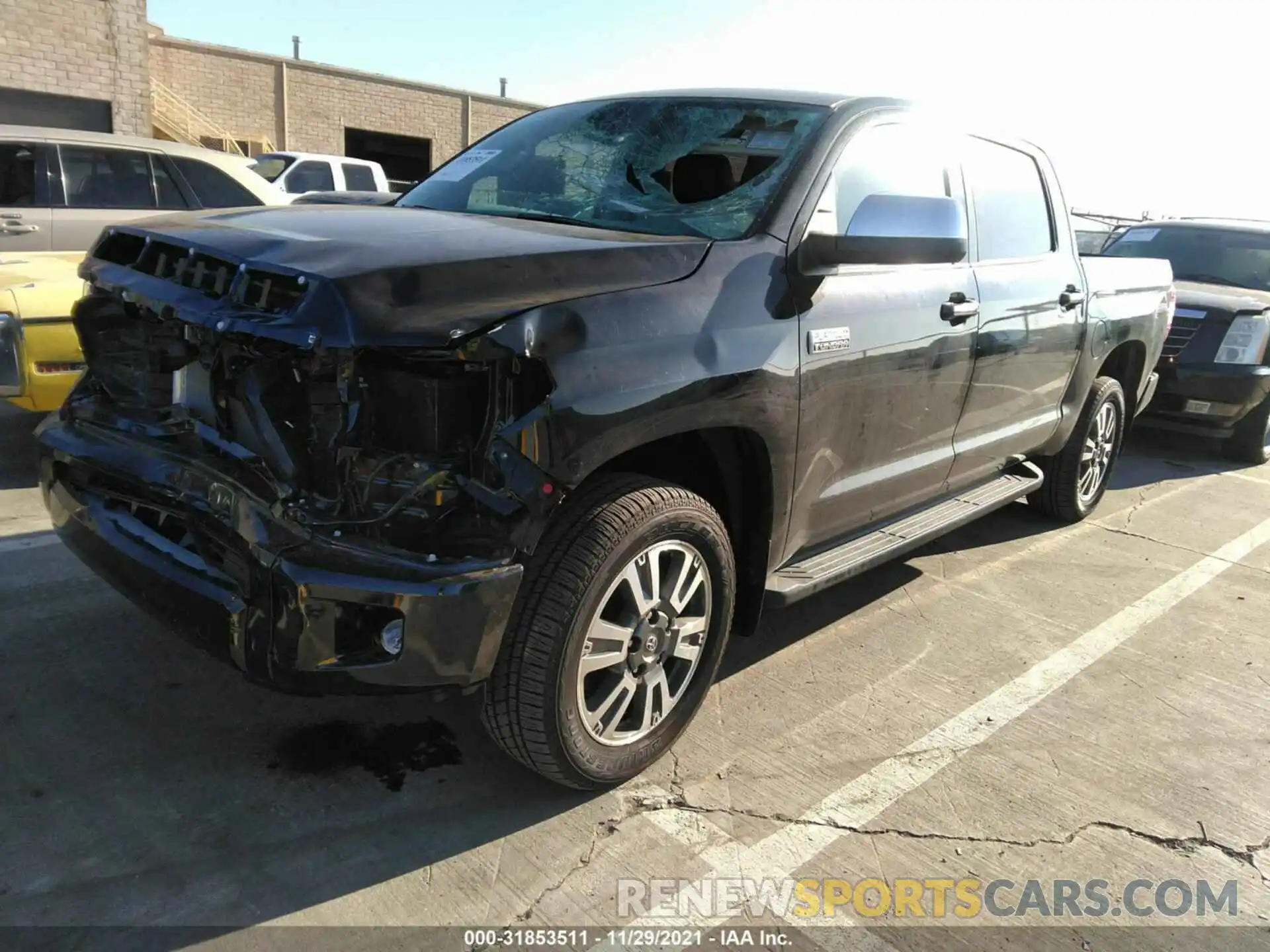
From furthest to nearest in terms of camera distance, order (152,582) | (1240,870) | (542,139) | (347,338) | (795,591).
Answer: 1. (542,139)
2. (795,591)
3. (1240,870)
4. (152,582)
5. (347,338)

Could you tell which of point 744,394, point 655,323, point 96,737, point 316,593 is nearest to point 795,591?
point 744,394

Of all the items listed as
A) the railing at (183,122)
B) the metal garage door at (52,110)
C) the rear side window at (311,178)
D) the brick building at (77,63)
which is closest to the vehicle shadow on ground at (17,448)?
the rear side window at (311,178)

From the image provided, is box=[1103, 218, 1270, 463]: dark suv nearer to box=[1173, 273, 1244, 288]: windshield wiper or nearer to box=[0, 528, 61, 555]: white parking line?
box=[1173, 273, 1244, 288]: windshield wiper

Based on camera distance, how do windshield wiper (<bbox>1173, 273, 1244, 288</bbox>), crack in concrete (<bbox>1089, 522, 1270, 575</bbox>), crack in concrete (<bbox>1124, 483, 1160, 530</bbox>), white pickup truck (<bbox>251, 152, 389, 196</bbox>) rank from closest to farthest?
crack in concrete (<bbox>1089, 522, 1270, 575</bbox>) < crack in concrete (<bbox>1124, 483, 1160, 530</bbox>) < windshield wiper (<bbox>1173, 273, 1244, 288</bbox>) < white pickup truck (<bbox>251, 152, 389, 196</bbox>)

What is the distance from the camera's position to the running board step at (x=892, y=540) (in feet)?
10.5

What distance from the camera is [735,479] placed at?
9.98ft

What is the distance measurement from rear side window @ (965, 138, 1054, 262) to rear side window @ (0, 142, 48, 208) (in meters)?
6.59

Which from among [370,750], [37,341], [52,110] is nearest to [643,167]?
[370,750]

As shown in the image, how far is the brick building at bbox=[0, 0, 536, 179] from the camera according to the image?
16719 millimetres

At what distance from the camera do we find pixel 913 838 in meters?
2.73

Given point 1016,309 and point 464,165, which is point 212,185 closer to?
point 464,165

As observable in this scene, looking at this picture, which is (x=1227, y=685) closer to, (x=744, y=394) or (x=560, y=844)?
(x=744, y=394)

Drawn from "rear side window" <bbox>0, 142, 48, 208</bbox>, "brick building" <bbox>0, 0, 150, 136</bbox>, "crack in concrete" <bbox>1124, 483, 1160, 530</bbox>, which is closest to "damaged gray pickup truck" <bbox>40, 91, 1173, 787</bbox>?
"crack in concrete" <bbox>1124, 483, 1160, 530</bbox>

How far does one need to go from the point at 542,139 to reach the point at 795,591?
2.01 metres
